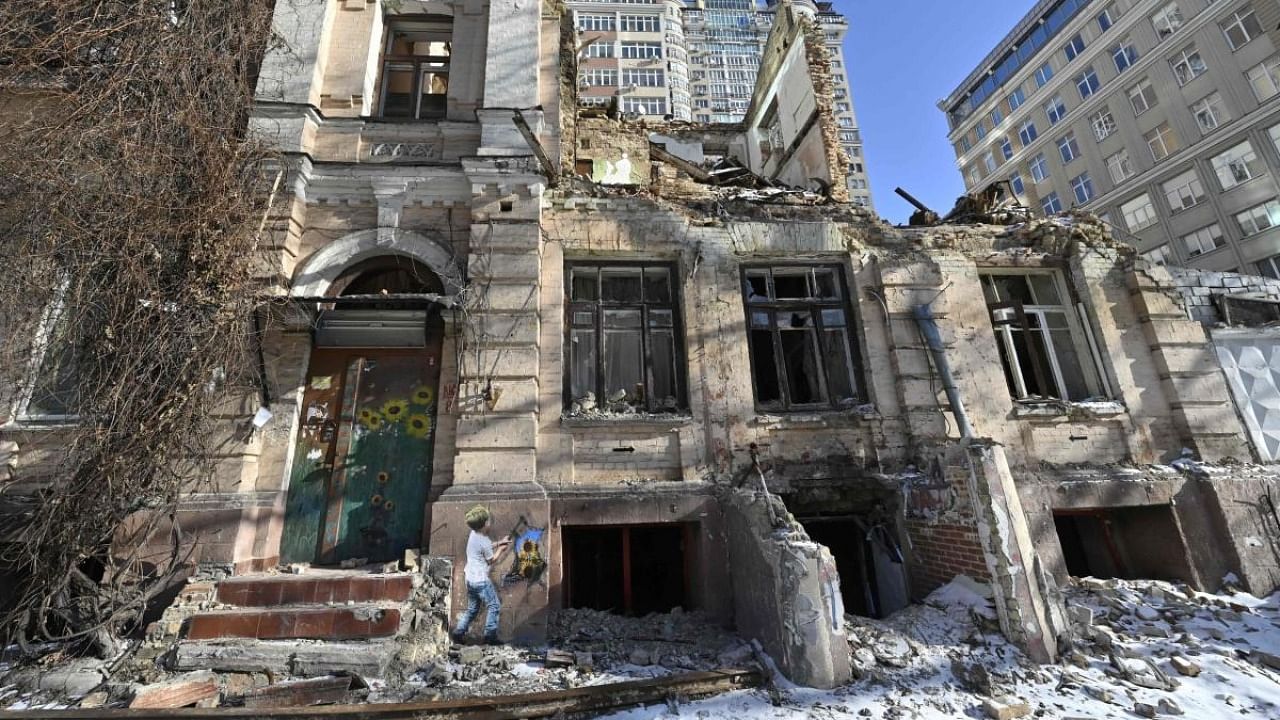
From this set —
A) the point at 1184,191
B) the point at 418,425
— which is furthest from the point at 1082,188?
the point at 418,425

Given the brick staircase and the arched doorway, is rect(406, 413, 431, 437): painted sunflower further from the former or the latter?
the brick staircase

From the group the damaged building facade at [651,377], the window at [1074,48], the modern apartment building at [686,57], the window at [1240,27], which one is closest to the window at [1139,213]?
the window at [1240,27]

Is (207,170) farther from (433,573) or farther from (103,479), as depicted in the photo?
(433,573)

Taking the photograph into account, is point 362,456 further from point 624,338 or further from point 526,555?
point 624,338

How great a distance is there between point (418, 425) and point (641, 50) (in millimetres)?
41105

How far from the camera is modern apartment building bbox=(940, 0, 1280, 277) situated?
20.2 meters

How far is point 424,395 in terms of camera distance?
6430 millimetres

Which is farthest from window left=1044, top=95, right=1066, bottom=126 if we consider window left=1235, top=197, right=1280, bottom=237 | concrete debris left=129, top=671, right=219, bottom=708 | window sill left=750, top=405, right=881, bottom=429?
concrete debris left=129, top=671, right=219, bottom=708

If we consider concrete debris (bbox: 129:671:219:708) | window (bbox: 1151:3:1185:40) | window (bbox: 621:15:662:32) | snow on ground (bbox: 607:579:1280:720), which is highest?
window (bbox: 621:15:662:32)

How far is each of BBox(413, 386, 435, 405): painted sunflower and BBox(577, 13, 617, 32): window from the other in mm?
41483

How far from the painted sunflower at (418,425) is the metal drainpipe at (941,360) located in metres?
6.57

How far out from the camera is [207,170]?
6.00m

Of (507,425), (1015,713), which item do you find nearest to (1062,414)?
(1015,713)

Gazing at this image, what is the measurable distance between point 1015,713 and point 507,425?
201 inches
